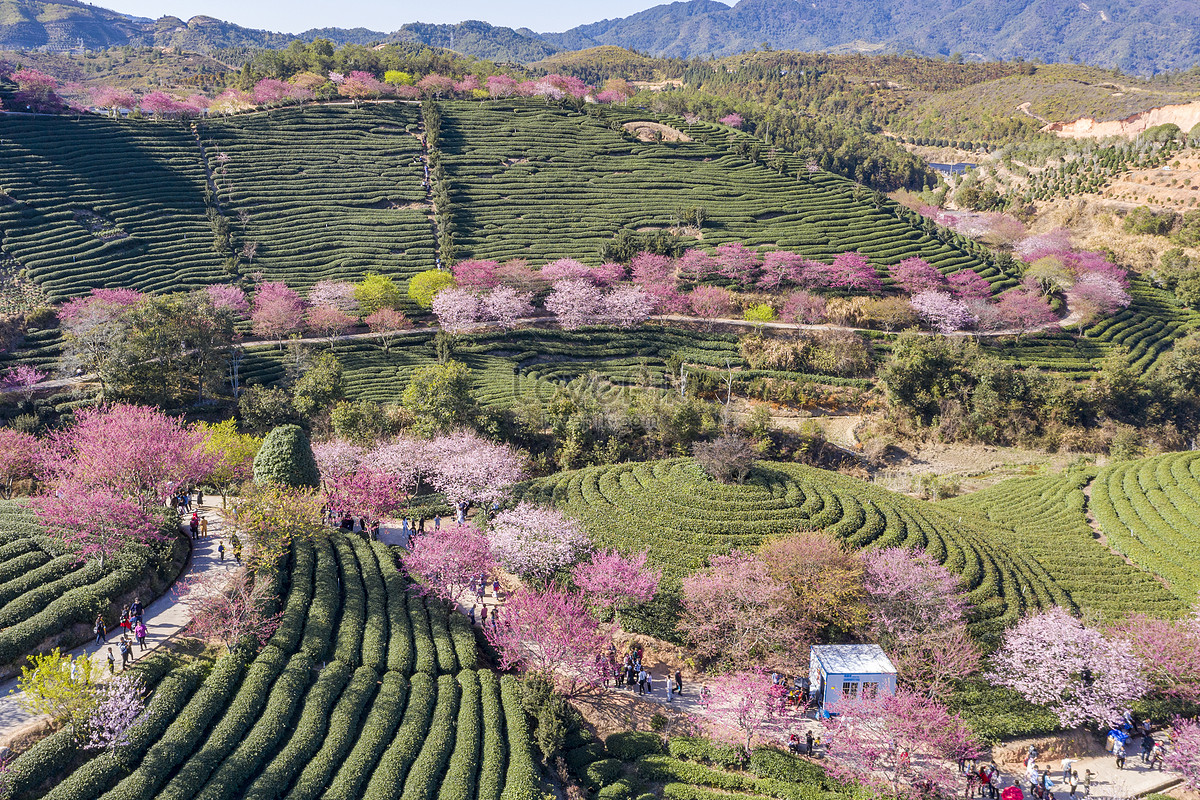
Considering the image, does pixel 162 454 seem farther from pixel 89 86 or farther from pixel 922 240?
pixel 89 86

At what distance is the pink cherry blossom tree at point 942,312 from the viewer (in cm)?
6097

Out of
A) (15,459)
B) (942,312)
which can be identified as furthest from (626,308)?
(15,459)

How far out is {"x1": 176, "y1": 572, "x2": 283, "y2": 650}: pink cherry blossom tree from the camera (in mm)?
21938

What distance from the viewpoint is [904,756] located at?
2233 cm

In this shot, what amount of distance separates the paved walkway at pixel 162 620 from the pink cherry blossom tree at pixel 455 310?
29892 mm

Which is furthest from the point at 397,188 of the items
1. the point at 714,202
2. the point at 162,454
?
the point at 162,454

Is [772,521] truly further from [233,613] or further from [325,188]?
[325,188]

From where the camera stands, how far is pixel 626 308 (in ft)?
200

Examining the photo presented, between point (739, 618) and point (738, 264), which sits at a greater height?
point (738, 264)

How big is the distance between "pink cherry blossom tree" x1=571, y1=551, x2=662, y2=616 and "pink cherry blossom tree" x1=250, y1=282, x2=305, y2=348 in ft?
129

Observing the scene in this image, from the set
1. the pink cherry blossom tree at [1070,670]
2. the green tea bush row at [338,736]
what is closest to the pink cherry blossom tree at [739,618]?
the pink cherry blossom tree at [1070,670]

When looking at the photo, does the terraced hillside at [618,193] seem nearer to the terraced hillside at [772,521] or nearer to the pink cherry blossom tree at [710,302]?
the pink cherry blossom tree at [710,302]

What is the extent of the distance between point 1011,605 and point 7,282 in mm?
76171

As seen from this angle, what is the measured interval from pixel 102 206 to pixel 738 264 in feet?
210
